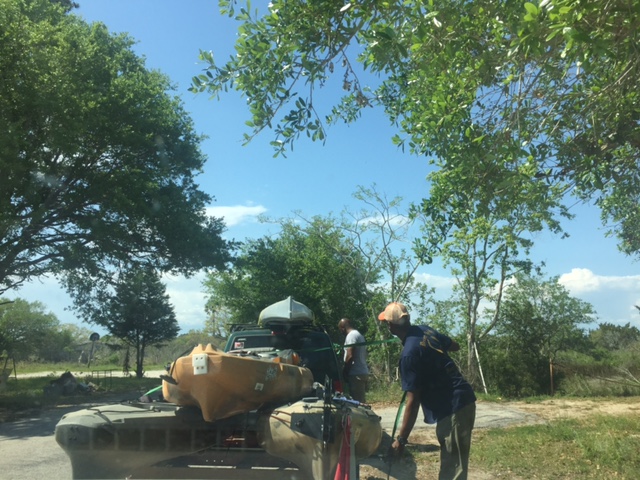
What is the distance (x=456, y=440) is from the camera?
4.75 m

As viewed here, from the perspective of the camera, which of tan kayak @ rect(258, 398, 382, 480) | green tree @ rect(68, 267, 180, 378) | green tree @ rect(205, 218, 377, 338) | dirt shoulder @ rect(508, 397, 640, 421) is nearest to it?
tan kayak @ rect(258, 398, 382, 480)

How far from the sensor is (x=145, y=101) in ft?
63.0

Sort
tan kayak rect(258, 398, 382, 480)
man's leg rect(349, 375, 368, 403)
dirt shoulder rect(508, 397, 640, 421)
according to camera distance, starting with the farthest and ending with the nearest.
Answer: dirt shoulder rect(508, 397, 640, 421) → man's leg rect(349, 375, 368, 403) → tan kayak rect(258, 398, 382, 480)

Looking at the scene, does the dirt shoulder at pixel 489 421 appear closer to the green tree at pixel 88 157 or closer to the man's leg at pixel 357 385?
the man's leg at pixel 357 385

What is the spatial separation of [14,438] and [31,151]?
348 inches

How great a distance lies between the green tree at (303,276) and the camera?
2461 cm

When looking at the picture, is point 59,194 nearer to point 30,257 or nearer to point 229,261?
point 30,257

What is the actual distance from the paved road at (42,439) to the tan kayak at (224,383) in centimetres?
399

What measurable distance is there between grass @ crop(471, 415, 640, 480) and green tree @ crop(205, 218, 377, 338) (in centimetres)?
1337

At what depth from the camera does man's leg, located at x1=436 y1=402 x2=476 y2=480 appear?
15.6ft

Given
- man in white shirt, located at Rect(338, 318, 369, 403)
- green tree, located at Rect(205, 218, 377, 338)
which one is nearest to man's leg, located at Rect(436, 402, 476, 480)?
man in white shirt, located at Rect(338, 318, 369, 403)

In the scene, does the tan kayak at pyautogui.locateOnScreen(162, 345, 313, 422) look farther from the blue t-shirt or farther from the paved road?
the paved road

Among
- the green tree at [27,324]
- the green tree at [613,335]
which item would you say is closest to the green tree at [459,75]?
the green tree at [613,335]

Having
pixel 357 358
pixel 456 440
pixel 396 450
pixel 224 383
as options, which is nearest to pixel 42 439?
pixel 357 358
